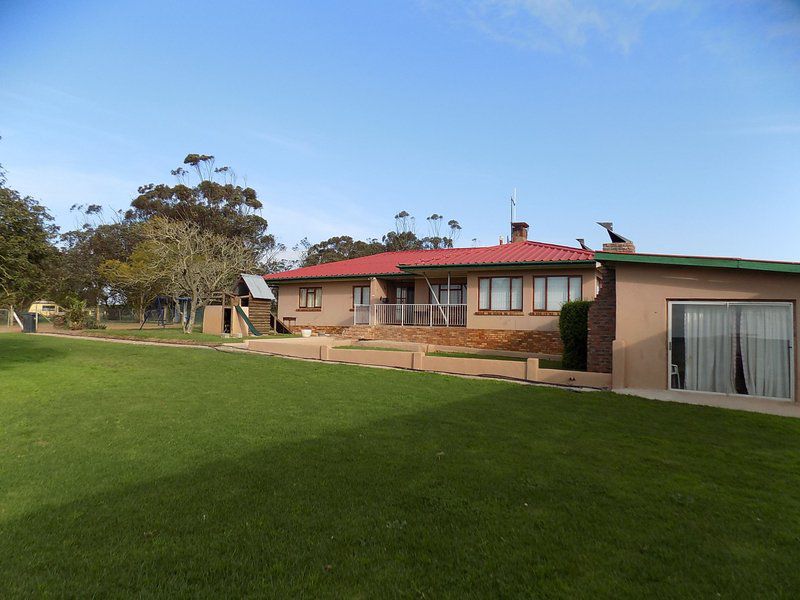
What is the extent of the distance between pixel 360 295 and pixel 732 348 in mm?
17231

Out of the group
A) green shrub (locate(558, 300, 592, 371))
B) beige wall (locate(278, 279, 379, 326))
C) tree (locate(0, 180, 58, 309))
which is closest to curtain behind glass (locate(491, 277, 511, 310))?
→ green shrub (locate(558, 300, 592, 371))

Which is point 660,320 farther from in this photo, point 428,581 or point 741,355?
point 428,581

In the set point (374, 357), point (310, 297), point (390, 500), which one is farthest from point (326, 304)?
point (390, 500)

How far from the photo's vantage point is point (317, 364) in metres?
15.1

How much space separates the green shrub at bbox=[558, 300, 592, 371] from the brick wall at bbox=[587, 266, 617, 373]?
4.76 feet

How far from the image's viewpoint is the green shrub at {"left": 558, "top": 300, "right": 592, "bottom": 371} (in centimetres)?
1416

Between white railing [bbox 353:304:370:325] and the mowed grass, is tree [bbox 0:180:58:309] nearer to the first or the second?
the mowed grass

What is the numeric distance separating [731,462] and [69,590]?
22.6ft

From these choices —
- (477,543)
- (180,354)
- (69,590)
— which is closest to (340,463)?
(477,543)

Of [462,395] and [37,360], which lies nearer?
[462,395]

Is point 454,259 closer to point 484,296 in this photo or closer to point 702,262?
point 484,296

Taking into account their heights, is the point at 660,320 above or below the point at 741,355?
above

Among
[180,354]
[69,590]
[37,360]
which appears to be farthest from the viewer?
[180,354]

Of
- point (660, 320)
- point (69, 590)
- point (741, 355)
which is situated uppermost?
point (660, 320)
